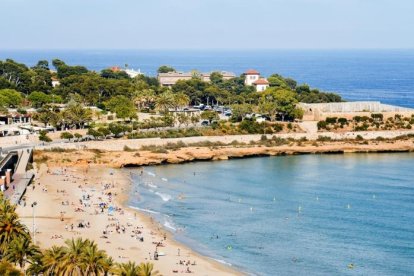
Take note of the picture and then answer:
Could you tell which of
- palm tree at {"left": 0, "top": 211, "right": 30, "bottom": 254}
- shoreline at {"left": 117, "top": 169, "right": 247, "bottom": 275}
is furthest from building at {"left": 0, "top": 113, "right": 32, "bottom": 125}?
palm tree at {"left": 0, "top": 211, "right": 30, "bottom": 254}

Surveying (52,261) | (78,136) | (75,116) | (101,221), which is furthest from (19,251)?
(75,116)

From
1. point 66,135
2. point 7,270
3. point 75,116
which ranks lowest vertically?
point 66,135

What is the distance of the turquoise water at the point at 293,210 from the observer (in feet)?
168

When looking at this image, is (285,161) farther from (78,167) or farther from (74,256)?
(74,256)

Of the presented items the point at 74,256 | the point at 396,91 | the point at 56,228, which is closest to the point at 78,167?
the point at 56,228

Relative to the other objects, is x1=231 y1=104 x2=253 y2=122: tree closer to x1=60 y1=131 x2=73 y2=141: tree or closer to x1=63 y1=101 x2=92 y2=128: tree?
x1=63 y1=101 x2=92 y2=128: tree

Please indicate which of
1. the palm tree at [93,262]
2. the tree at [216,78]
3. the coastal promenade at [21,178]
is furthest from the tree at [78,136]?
the palm tree at [93,262]

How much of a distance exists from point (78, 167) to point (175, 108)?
34.9 meters

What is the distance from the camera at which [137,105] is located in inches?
4754

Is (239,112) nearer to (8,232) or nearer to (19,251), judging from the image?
(8,232)

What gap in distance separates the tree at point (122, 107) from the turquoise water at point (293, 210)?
64.3 feet

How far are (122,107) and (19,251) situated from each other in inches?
2632

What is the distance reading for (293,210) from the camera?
215 ft

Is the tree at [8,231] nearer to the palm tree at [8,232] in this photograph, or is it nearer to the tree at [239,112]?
the palm tree at [8,232]
